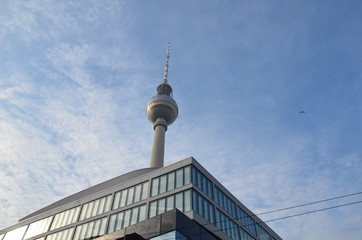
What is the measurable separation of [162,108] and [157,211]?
56.7 meters

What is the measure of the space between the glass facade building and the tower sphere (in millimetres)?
41009

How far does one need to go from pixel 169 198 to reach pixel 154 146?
45.1 m

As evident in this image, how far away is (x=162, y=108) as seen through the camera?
97.6 meters

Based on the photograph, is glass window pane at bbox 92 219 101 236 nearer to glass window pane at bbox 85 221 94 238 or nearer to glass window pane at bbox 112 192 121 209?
glass window pane at bbox 85 221 94 238

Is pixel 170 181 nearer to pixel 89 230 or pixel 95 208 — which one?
pixel 95 208

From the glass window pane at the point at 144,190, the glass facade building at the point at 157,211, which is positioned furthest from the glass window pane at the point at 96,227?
the glass window pane at the point at 144,190

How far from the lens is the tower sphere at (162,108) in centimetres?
9775

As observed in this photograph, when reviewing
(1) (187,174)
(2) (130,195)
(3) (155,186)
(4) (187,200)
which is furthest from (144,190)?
(4) (187,200)

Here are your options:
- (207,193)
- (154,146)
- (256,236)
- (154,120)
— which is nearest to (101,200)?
(207,193)

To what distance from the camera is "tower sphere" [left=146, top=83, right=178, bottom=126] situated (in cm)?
9775

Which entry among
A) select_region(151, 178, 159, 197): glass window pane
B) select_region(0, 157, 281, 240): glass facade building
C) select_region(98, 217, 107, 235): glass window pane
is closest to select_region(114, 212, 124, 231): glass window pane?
select_region(0, 157, 281, 240): glass facade building

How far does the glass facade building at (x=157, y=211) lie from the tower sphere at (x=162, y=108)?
41009 millimetres

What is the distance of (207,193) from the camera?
1756 inches

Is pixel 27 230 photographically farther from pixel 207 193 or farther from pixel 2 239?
pixel 207 193
